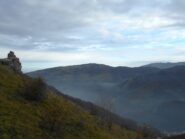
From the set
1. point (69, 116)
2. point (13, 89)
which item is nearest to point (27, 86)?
point (13, 89)

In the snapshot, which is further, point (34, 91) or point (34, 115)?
point (34, 91)

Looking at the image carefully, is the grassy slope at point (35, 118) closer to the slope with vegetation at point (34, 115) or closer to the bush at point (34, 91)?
the slope with vegetation at point (34, 115)

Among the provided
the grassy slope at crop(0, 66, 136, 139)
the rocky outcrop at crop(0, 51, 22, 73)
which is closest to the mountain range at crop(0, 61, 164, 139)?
the grassy slope at crop(0, 66, 136, 139)

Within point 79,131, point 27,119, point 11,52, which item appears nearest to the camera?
point 27,119

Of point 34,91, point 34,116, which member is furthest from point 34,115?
point 34,91

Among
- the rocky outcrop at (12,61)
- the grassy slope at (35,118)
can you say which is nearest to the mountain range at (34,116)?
the grassy slope at (35,118)

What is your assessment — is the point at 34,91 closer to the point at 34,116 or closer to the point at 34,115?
the point at 34,115

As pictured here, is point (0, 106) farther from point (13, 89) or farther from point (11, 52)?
point (11, 52)

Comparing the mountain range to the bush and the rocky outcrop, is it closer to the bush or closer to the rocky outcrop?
the bush
